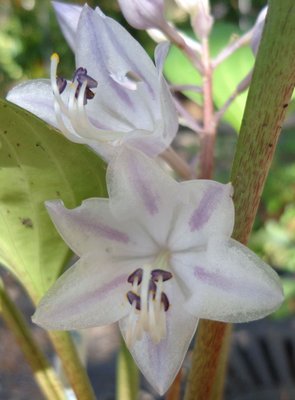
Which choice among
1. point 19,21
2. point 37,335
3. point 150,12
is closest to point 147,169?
point 150,12

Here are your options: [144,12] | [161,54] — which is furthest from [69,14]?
[161,54]

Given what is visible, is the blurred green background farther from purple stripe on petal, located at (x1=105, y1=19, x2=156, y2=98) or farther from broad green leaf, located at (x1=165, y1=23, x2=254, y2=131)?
purple stripe on petal, located at (x1=105, y1=19, x2=156, y2=98)

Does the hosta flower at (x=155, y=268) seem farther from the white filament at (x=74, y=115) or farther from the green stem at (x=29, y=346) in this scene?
the green stem at (x=29, y=346)

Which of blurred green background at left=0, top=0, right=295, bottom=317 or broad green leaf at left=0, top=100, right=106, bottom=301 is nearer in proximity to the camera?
broad green leaf at left=0, top=100, right=106, bottom=301

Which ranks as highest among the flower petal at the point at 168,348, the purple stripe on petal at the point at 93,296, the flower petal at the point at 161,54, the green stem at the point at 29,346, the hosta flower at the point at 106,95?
the flower petal at the point at 161,54

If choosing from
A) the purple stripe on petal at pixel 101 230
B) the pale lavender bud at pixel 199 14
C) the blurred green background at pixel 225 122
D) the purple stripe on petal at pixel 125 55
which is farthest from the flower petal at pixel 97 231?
the blurred green background at pixel 225 122

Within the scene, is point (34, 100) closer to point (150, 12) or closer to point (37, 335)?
point (150, 12)

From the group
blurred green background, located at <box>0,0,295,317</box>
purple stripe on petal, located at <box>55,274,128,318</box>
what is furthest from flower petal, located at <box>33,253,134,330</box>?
blurred green background, located at <box>0,0,295,317</box>
